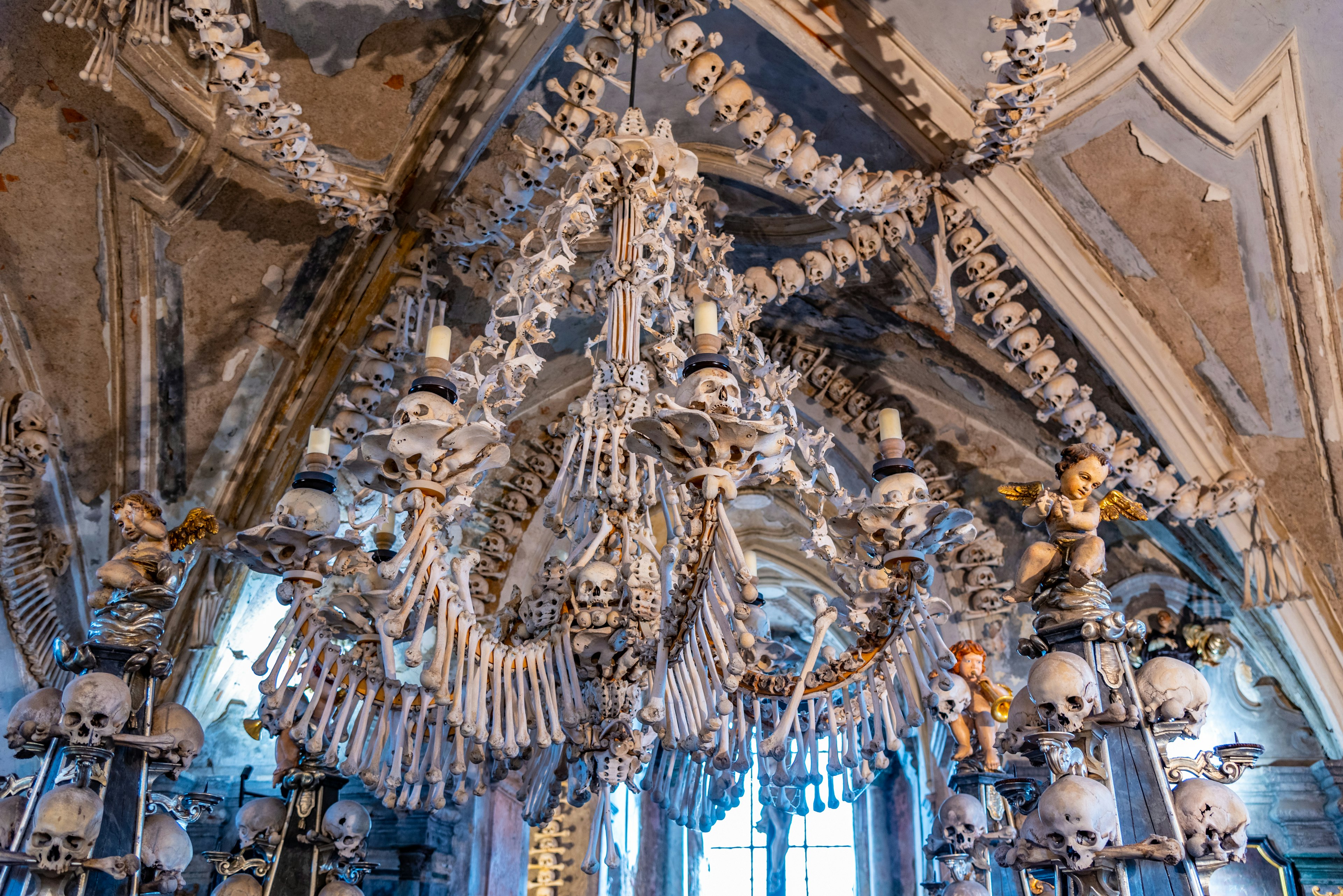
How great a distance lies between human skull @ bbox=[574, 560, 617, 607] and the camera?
2512mm

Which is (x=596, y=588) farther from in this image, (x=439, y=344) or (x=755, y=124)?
(x=755, y=124)

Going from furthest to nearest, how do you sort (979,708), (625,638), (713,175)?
(713,175), (979,708), (625,638)

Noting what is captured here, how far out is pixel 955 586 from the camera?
517cm

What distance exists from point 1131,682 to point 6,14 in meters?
3.92

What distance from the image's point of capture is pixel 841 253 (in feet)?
13.8

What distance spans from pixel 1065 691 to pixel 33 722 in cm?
216

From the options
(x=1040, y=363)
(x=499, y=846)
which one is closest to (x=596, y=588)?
(x=1040, y=363)

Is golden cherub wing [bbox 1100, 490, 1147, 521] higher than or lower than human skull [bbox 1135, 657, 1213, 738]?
higher

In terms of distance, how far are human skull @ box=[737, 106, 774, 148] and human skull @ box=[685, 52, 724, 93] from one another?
0.18m

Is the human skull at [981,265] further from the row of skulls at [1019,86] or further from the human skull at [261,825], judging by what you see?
the human skull at [261,825]

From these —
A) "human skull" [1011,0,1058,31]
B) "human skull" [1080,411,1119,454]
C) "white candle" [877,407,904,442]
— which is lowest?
"white candle" [877,407,904,442]

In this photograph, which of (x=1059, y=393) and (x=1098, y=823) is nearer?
(x=1098, y=823)

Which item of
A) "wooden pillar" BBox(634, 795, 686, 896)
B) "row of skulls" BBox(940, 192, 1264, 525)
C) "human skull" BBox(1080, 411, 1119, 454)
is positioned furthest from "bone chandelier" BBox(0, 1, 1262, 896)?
"wooden pillar" BBox(634, 795, 686, 896)

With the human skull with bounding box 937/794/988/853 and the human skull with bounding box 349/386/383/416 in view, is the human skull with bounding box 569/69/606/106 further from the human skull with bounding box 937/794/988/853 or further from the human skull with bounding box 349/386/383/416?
the human skull with bounding box 937/794/988/853
